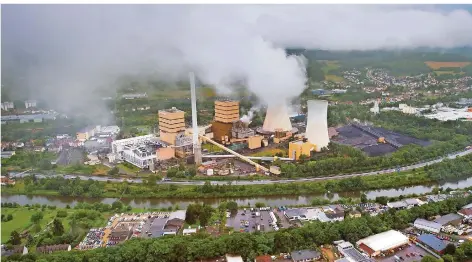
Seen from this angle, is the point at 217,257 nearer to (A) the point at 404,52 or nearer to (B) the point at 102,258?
(B) the point at 102,258

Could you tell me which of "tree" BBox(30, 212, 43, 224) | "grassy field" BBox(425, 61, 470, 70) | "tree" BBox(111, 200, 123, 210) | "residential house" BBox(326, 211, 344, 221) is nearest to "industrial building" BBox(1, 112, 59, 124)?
"tree" BBox(30, 212, 43, 224)

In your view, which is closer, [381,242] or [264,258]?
[264,258]

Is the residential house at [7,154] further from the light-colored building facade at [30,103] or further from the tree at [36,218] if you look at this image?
the tree at [36,218]

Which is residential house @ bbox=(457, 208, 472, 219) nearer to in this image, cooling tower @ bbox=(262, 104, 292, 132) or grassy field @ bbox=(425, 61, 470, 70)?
cooling tower @ bbox=(262, 104, 292, 132)

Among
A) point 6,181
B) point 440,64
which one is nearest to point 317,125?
point 6,181

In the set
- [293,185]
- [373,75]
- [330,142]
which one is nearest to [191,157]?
[293,185]

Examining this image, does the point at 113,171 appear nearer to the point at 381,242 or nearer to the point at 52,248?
the point at 52,248

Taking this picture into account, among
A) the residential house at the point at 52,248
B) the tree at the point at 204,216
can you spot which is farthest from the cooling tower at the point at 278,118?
the residential house at the point at 52,248
